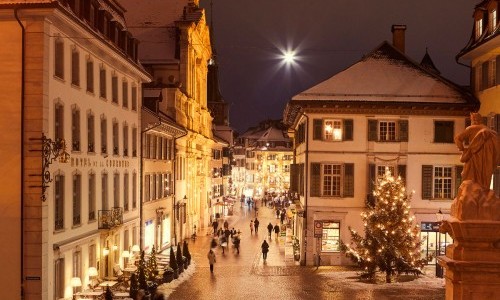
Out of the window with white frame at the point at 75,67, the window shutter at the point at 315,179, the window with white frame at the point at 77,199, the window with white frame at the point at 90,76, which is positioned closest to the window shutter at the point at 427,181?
the window shutter at the point at 315,179

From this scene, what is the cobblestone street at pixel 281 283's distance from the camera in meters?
31.7

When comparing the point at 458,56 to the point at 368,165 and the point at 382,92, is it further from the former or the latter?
the point at 368,165

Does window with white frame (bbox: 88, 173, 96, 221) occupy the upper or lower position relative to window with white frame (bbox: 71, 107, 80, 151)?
lower

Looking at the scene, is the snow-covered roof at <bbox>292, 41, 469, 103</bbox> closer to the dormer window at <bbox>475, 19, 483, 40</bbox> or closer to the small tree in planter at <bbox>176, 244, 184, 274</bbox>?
the dormer window at <bbox>475, 19, 483, 40</bbox>

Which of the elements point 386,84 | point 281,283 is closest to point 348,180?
point 386,84

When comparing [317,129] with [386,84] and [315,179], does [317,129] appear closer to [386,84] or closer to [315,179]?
[315,179]

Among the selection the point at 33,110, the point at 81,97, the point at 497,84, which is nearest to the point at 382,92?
the point at 497,84

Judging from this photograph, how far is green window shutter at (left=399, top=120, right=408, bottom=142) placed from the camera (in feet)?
139

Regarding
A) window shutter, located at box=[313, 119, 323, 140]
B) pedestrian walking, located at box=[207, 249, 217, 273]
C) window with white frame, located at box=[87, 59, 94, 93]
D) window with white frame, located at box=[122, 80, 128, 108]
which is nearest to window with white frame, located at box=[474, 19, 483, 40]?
window shutter, located at box=[313, 119, 323, 140]

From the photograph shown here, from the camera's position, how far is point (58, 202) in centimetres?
2667

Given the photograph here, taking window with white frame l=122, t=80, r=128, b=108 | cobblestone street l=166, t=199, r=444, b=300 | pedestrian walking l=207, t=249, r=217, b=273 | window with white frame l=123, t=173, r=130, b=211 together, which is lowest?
cobblestone street l=166, t=199, r=444, b=300

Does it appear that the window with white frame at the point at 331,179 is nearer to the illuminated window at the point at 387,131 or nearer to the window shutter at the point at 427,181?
the illuminated window at the point at 387,131

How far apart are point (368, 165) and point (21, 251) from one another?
23081mm

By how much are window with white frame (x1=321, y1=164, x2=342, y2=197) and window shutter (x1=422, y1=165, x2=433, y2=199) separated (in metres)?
4.85
